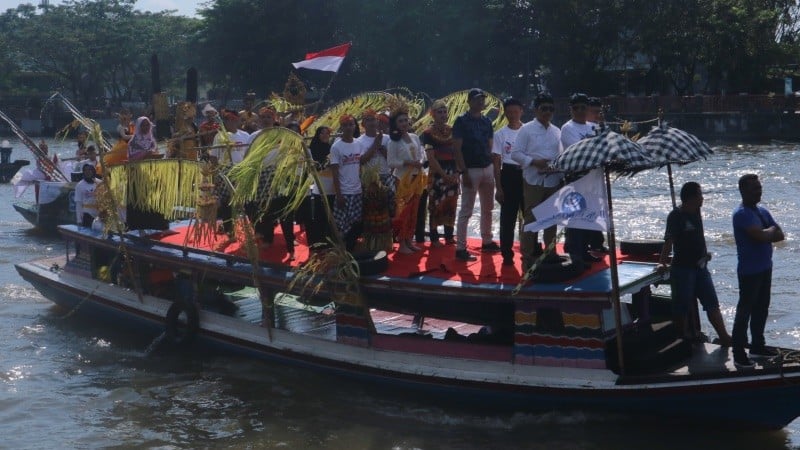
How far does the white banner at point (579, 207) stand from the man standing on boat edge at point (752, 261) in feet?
3.75

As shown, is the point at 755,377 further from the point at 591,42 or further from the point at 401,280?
the point at 591,42

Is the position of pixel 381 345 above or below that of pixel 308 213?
below

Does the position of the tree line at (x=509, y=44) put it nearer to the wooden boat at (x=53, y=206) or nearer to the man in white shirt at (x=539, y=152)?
the wooden boat at (x=53, y=206)

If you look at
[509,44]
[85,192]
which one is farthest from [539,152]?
[509,44]

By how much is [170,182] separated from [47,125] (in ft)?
194

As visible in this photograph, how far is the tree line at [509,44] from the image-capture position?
49281 millimetres

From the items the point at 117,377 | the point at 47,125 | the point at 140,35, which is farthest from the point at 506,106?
the point at 140,35

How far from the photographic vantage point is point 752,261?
9211 mm

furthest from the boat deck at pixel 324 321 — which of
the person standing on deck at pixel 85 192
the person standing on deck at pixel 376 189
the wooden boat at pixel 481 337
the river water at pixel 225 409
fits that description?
the person standing on deck at pixel 85 192

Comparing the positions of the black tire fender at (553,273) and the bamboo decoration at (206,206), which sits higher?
the bamboo decoration at (206,206)

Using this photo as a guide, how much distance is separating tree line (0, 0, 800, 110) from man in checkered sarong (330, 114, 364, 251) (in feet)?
133

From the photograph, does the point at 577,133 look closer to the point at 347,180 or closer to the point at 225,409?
the point at 347,180

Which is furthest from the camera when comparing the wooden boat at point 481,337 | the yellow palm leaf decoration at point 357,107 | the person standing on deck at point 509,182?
the yellow palm leaf decoration at point 357,107

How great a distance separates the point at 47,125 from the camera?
68000 mm
